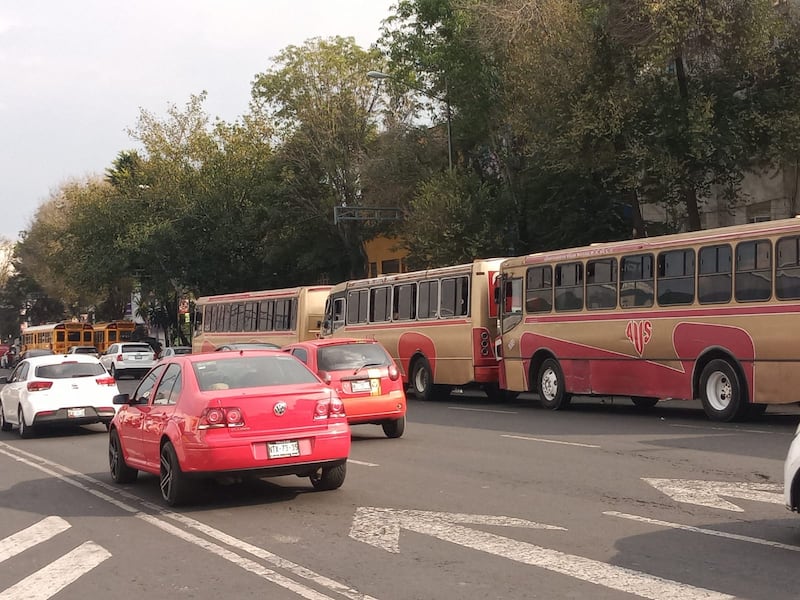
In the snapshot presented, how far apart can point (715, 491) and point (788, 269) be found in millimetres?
7137

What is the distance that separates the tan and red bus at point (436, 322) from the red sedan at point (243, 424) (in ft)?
44.8

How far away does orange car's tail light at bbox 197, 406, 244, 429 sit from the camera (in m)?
9.85

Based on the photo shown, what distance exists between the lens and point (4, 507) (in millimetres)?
10961

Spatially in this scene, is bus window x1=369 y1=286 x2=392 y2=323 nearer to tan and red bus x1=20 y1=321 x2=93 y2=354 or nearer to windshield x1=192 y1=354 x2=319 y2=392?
windshield x1=192 y1=354 x2=319 y2=392

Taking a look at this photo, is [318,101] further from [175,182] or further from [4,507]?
[4,507]

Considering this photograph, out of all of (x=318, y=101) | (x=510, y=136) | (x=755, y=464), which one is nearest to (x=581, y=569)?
(x=755, y=464)

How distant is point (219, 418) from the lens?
9875 mm

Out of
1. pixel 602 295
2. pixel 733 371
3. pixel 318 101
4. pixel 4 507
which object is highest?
pixel 318 101

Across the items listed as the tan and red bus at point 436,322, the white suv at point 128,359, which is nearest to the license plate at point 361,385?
the tan and red bus at point 436,322

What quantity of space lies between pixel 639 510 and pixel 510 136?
29.6m

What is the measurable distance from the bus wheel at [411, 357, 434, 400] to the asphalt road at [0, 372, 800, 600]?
11.1m

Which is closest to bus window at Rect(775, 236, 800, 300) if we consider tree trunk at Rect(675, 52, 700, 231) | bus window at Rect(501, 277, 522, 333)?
bus window at Rect(501, 277, 522, 333)

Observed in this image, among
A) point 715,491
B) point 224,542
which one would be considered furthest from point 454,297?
point 224,542

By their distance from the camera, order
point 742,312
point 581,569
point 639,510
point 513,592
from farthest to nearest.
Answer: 1. point 742,312
2. point 639,510
3. point 581,569
4. point 513,592
